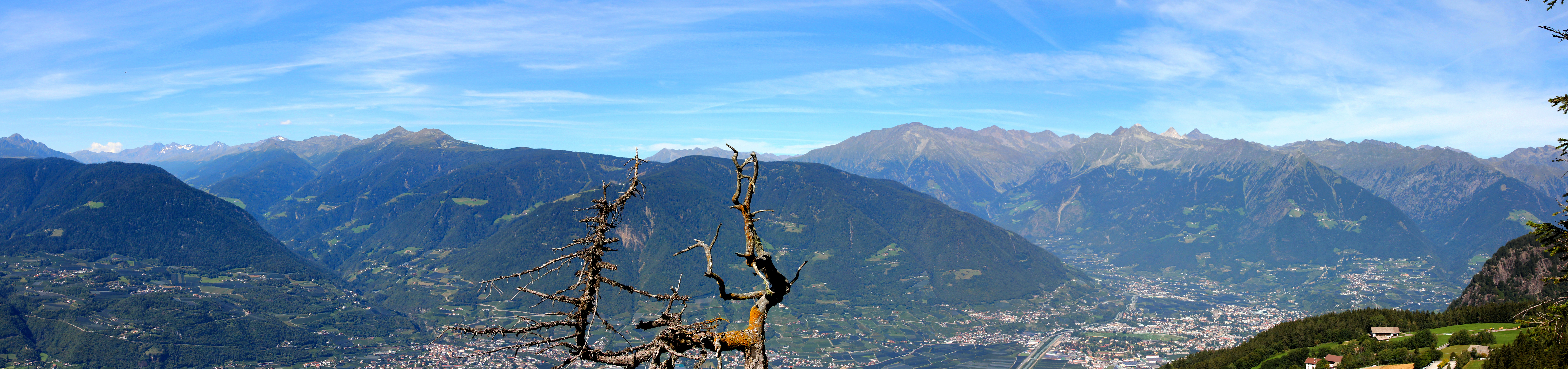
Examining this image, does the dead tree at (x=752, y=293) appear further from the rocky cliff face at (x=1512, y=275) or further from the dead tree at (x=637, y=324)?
the rocky cliff face at (x=1512, y=275)

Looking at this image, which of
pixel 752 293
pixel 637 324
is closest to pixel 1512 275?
pixel 752 293

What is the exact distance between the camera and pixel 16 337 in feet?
417

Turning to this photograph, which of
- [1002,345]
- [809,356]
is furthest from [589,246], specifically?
[1002,345]

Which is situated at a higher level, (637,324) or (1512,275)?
(637,324)

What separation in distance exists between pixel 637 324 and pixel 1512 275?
158601mm

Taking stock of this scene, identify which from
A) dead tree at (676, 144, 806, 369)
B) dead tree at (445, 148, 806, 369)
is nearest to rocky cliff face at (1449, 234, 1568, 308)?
dead tree at (676, 144, 806, 369)

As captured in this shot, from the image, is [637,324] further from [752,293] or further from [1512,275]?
[1512,275]

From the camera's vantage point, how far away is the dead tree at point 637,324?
6.37 metres

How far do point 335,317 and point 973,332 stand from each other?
162508mm

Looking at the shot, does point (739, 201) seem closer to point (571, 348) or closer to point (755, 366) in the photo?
point (755, 366)

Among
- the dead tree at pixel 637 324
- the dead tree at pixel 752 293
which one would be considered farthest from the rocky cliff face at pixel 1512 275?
the dead tree at pixel 637 324

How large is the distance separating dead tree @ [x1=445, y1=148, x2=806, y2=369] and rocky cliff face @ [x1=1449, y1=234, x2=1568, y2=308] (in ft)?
441

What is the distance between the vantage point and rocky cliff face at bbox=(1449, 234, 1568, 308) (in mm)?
107688

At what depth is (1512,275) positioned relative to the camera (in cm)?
11512
